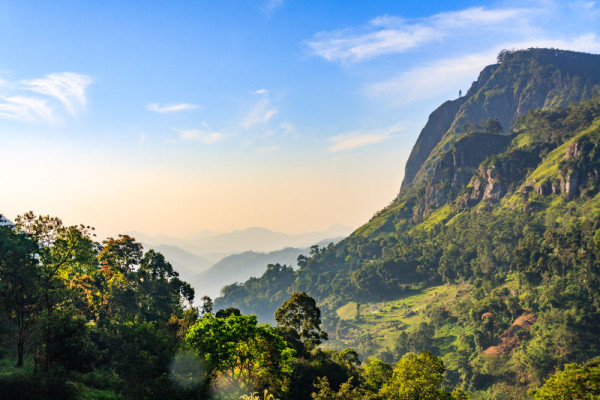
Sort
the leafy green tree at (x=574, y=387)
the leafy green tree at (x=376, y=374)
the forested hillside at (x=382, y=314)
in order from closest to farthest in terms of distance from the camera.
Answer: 1. the forested hillside at (x=382, y=314)
2. the leafy green tree at (x=574, y=387)
3. the leafy green tree at (x=376, y=374)

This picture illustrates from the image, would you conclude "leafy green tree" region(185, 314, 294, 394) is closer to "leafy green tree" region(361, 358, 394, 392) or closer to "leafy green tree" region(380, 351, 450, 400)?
"leafy green tree" region(380, 351, 450, 400)

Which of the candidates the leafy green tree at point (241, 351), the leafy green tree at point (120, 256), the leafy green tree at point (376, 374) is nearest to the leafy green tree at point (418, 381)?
Result: the leafy green tree at point (241, 351)

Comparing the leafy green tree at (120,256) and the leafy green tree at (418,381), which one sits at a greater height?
the leafy green tree at (120,256)

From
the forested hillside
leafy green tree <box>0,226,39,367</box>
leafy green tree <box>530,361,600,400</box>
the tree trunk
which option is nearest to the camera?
the forested hillside

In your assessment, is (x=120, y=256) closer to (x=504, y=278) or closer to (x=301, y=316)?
(x=301, y=316)

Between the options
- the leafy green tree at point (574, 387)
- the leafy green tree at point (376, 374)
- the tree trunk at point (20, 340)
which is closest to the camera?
the tree trunk at point (20, 340)

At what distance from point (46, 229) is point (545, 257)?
117361mm

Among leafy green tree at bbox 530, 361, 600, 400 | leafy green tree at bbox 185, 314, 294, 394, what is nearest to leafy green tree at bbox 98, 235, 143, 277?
leafy green tree at bbox 185, 314, 294, 394

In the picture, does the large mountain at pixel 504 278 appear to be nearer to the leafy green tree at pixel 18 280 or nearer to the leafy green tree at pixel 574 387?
the leafy green tree at pixel 574 387

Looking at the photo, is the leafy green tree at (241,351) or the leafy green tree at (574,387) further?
the leafy green tree at (574,387)

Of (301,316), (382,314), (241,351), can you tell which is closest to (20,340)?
(241,351)

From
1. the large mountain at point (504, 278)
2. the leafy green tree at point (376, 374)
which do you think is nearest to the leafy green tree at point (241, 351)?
the leafy green tree at point (376, 374)

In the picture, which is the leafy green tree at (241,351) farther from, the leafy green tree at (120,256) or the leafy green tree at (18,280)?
the leafy green tree at (120,256)

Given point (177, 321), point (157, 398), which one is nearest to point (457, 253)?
point (177, 321)
